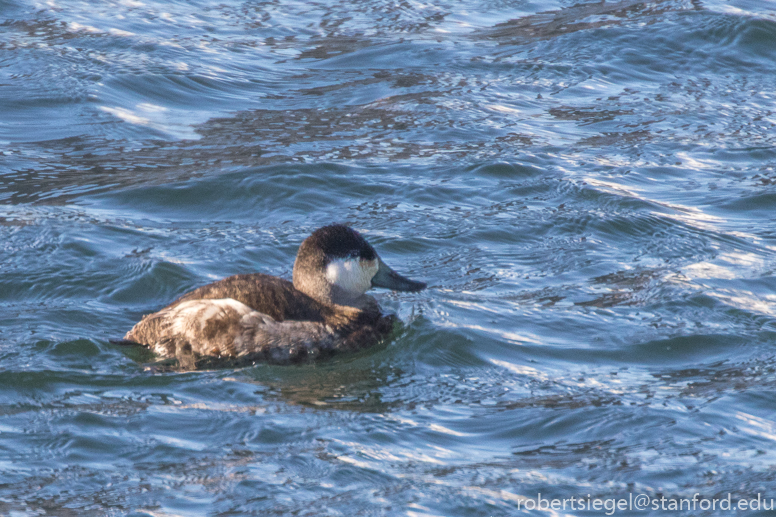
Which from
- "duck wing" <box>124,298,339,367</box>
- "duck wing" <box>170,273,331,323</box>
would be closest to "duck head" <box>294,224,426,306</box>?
"duck wing" <box>170,273,331,323</box>

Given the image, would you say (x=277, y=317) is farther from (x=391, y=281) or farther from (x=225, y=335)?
→ (x=391, y=281)

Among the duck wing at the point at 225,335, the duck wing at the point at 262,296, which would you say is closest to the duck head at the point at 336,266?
the duck wing at the point at 262,296

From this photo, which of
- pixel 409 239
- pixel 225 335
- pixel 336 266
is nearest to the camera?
pixel 225 335

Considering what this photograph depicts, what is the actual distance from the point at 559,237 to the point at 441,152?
7.05 ft

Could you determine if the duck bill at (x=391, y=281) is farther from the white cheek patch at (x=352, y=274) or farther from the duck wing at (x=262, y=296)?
the duck wing at (x=262, y=296)

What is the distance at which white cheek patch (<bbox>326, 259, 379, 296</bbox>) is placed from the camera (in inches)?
272

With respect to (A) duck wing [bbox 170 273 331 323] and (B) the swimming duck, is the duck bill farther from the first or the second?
(A) duck wing [bbox 170 273 331 323]

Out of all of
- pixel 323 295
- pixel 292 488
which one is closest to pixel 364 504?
pixel 292 488

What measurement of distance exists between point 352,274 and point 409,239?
1.91 m

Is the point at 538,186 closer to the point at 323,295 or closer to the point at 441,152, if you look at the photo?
the point at 441,152

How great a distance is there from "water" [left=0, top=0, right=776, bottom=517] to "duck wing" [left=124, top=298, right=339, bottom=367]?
151 mm

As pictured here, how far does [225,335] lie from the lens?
6.50m

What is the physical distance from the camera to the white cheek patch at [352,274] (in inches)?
272

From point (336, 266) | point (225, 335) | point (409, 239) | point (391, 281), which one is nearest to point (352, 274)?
point (336, 266)
